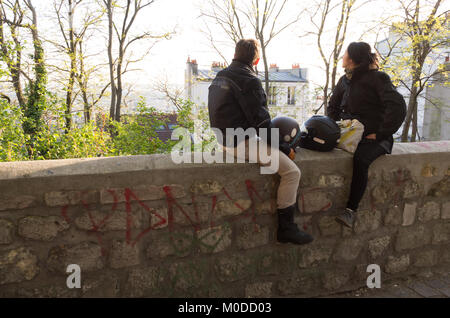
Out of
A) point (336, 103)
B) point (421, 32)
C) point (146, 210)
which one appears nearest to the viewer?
point (146, 210)

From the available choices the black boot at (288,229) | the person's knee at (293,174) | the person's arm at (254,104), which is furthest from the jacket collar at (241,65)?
the black boot at (288,229)

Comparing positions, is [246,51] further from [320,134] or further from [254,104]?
[320,134]

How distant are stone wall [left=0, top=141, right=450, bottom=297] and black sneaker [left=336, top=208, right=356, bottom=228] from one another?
0.27 feet

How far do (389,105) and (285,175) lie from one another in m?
1.17

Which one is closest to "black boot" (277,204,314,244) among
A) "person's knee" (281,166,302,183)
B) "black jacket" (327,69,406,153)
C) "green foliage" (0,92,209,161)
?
"person's knee" (281,166,302,183)

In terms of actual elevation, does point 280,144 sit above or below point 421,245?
above

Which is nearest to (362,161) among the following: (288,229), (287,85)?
(288,229)

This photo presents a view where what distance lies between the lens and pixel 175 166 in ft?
8.43

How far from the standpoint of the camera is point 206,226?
2.73 meters

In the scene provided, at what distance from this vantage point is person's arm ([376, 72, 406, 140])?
9.86ft

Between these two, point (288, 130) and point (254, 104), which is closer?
point (254, 104)

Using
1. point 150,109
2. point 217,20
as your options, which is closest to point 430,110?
point 217,20
